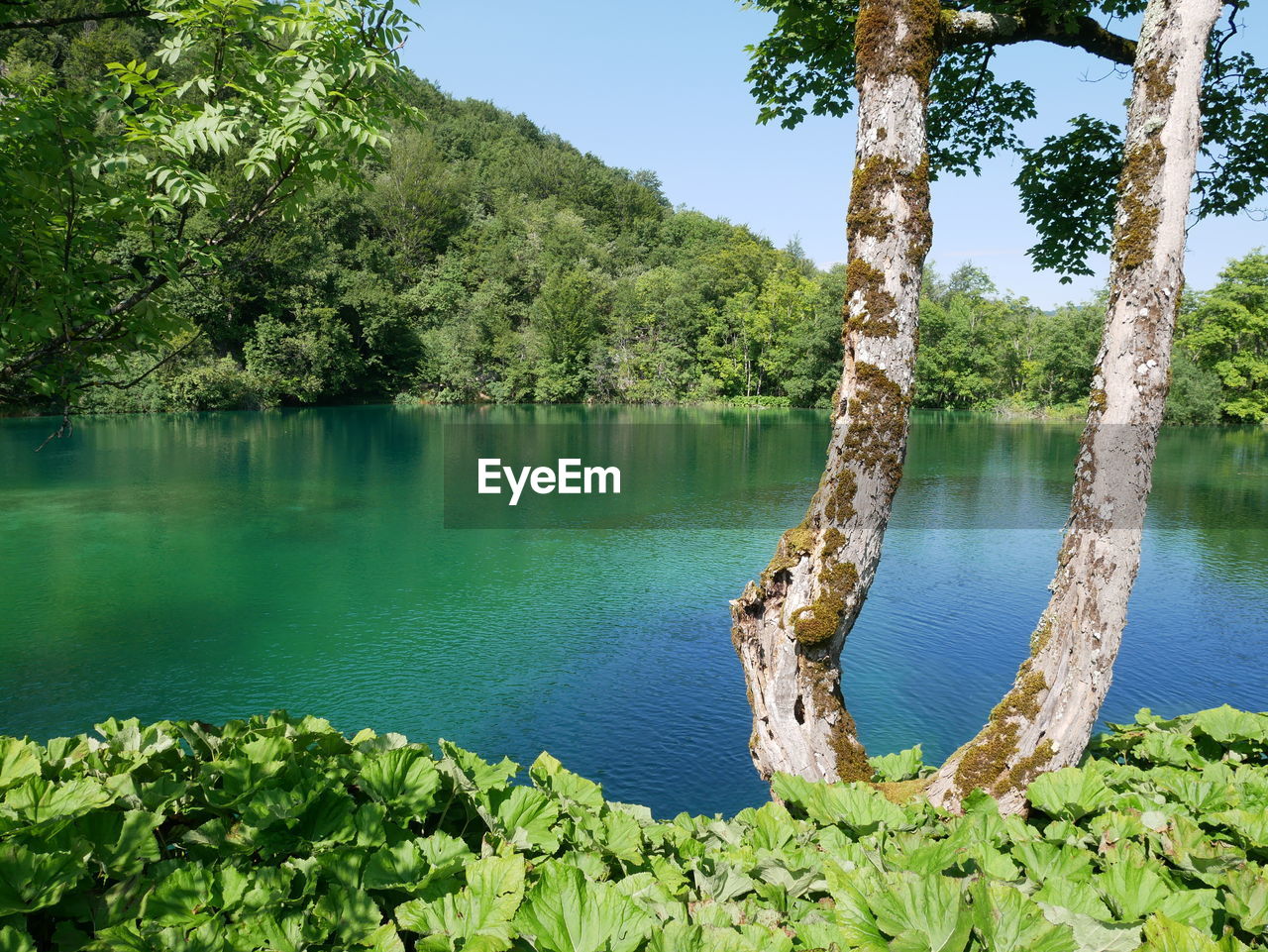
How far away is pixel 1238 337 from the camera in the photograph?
4738cm

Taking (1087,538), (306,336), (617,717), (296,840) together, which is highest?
(306,336)

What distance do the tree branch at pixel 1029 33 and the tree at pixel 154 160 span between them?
9.89 feet

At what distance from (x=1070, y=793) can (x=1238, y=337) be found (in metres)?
56.4

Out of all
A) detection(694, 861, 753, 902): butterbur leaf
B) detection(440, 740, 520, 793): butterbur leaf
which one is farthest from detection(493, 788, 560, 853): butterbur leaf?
detection(694, 861, 753, 902): butterbur leaf

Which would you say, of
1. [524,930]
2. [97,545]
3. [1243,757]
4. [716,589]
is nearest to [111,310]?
[524,930]

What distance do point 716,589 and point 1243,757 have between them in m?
9.83

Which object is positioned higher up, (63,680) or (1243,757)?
(1243,757)

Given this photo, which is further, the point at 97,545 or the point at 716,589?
the point at 97,545

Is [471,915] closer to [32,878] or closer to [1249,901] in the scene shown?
[32,878]

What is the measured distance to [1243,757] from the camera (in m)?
3.87

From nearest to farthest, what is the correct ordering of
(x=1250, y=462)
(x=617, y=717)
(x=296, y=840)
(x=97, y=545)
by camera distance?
(x=296, y=840), (x=617, y=717), (x=97, y=545), (x=1250, y=462)

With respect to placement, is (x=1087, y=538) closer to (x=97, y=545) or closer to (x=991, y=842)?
(x=991, y=842)

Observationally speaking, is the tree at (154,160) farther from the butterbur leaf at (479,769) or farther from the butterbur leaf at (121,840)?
the butterbur leaf at (479,769)

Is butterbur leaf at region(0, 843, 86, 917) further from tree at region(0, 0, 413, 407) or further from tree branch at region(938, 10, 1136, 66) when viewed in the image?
tree branch at region(938, 10, 1136, 66)
